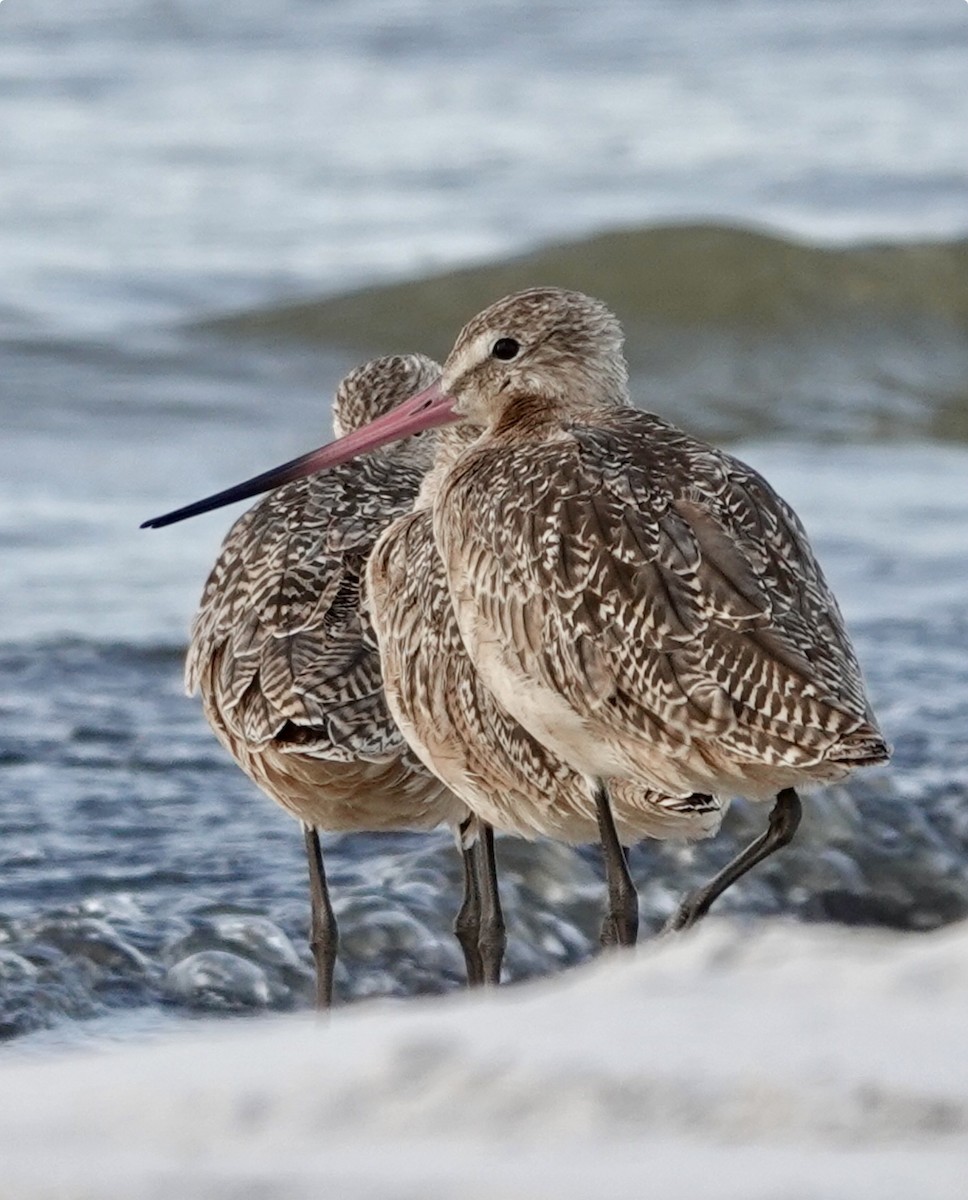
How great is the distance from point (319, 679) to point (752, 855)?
885mm

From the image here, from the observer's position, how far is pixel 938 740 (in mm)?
6949

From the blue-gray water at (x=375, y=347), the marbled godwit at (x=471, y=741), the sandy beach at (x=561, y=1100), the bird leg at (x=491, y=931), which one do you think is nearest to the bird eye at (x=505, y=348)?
the marbled godwit at (x=471, y=741)

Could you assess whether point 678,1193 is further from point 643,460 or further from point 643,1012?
point 643,460

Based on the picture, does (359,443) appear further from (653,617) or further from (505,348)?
(653,617)

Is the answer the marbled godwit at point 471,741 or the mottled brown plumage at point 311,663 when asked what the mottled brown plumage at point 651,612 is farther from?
the mottled brown plumage at point 311,663

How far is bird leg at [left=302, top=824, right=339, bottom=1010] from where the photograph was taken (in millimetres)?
5273

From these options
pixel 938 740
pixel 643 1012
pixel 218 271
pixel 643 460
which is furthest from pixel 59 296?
pixel 643 1012

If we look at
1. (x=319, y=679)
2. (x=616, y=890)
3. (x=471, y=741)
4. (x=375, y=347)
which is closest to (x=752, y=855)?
(x=616, y=890)

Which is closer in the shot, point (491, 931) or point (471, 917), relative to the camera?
point (491, 931)

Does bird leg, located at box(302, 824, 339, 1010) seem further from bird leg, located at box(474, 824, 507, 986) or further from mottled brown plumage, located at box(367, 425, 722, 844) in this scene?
mottled brown plumage, located at box(367, 425, 722, 844)

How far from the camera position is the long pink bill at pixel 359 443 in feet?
16.8

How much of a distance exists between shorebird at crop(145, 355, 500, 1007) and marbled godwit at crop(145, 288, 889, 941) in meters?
0.42

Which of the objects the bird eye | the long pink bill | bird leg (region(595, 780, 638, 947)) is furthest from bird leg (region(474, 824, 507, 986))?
the bird eye

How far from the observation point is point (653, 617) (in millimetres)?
4004
